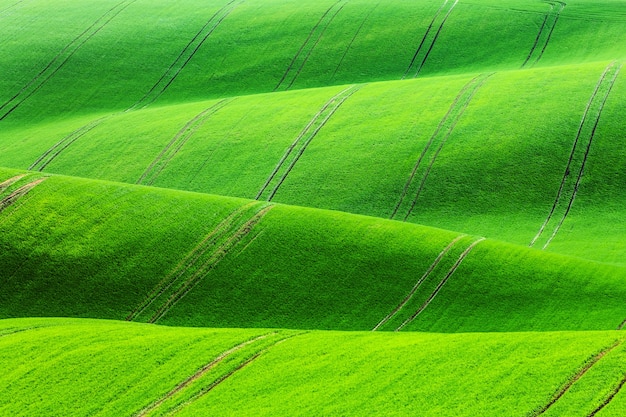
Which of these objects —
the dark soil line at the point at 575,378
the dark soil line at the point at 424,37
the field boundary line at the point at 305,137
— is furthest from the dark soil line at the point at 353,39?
the dark soil line at the point at 575,378

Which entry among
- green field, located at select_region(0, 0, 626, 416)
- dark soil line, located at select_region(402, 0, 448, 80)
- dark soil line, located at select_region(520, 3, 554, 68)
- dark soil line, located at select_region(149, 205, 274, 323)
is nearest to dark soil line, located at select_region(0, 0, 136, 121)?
green field, located at select_region(0, 0, 626, 416)

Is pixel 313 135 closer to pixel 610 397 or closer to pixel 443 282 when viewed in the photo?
pixel 443 282

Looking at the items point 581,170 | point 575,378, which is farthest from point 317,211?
point 575,378

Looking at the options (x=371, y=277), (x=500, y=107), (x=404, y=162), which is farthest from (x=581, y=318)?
(x=500, y=107)

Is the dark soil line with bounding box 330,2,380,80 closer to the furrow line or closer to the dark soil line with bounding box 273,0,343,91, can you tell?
the dark soil line with bounding box 273,0,343,91

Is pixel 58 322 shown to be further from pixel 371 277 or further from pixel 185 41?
pixel 185 41
